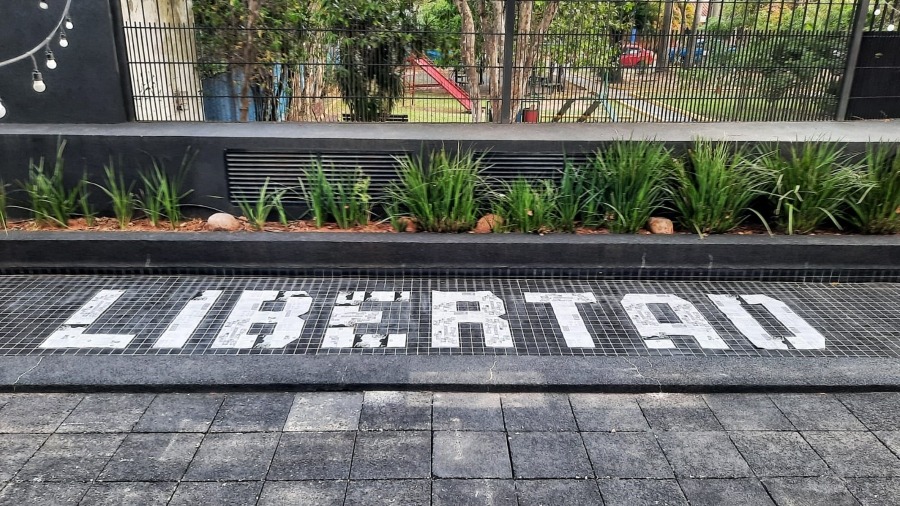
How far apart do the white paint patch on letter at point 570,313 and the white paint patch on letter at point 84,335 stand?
10.0 ft

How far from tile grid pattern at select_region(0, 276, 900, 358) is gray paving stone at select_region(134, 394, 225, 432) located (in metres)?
0.51

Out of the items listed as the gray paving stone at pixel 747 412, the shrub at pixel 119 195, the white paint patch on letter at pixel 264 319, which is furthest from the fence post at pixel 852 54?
the shrub at pixel 119 195

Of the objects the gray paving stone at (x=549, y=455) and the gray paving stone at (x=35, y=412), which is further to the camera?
the gray paving stone at (x=35, y=412)

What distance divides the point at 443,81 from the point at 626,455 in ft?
Result: 15.8

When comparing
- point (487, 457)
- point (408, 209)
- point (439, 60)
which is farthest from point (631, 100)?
point (487, 457)

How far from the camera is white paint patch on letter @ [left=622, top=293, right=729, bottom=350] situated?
4.73 m

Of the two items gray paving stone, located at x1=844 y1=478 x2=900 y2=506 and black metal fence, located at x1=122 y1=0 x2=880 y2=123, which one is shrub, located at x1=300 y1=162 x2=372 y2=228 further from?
gray paving stone, located at x1=844 y1=478 x2=900 y2=506

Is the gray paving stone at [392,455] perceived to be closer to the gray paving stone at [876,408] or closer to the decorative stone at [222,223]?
the gray paving stone at [876,408]

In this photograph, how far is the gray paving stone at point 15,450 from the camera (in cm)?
336

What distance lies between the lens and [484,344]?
4672 millimetres

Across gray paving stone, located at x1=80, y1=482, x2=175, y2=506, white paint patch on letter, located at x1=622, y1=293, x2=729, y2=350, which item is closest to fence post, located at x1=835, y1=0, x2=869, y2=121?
white paint patch on letter, located at x1=622, y1=293, x2=729, y2=350

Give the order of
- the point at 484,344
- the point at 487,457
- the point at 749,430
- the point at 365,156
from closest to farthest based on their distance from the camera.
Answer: the point at 487,457, the point at 749,430, the point at 484,344, the point at 365,156

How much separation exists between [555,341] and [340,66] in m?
3.97

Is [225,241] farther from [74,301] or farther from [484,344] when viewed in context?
[484,344]
